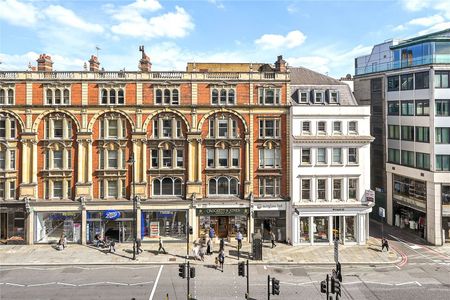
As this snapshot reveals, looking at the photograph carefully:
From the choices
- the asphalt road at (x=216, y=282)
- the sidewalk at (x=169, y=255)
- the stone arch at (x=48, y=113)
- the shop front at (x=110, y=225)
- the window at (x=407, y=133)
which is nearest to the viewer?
the asphalt road at (x=216, y=282)

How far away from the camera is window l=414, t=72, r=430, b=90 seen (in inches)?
1724

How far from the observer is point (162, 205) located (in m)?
42.3

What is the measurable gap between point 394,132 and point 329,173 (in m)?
12.7

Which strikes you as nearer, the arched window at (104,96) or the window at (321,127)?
the arched window at (104,96)

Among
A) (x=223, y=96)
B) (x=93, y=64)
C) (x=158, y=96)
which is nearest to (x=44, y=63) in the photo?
(x=93, y=64)

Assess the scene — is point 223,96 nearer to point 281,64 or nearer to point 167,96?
point 167,96

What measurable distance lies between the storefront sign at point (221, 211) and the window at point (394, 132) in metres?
20.4

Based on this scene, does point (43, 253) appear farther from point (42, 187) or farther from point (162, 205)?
point (162, 205)

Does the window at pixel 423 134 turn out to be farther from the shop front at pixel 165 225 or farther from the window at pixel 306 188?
the shop front at pixel 165 225

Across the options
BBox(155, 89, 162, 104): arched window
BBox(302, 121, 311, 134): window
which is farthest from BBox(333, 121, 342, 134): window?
BBox(155, 89, 162, 104): arched window

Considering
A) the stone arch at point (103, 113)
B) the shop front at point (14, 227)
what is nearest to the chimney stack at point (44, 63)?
the stone arch at point (103, 113)

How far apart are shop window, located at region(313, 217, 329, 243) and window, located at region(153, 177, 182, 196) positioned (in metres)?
14.2

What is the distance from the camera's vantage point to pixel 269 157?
4350cm

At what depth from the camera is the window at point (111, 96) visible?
42.3 metres
